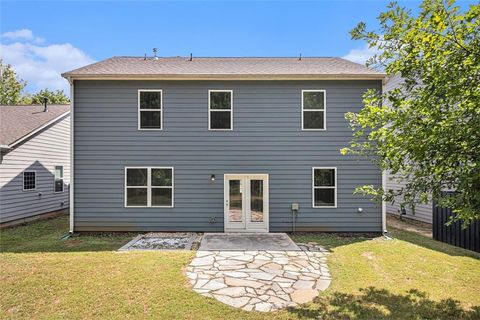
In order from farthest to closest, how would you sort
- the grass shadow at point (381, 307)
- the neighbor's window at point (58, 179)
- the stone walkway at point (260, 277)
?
the neighbor's window at point (58, 179) → the stone walkway at point (260, 277) → the grass shadow at point (381, 307)

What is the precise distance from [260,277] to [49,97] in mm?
37501

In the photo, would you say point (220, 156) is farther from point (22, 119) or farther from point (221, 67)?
point (22, 119)

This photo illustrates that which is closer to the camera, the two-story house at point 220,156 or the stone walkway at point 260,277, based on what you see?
the stone walkway at point 260,277

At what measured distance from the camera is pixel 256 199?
9539mm

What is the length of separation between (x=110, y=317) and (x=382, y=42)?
594 centimetres

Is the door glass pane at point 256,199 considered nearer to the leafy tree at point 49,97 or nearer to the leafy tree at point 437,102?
the leafy tree at point 437,102

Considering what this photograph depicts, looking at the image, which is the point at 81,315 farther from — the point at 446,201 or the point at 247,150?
the point at 247,150

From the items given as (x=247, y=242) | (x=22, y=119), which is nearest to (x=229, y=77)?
(x=247, y=242)

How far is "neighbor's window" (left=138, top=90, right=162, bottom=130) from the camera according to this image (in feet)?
31.3

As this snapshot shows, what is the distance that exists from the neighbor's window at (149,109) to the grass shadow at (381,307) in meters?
7.38

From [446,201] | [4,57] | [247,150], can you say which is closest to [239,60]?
[247,150]

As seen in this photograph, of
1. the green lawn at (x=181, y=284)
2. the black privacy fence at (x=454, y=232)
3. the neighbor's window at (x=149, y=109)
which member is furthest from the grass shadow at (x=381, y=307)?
the neighbor's window at (x=149, y=109)

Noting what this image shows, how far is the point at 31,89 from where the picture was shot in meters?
31.4

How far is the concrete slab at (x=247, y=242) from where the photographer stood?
7707 millimetres
